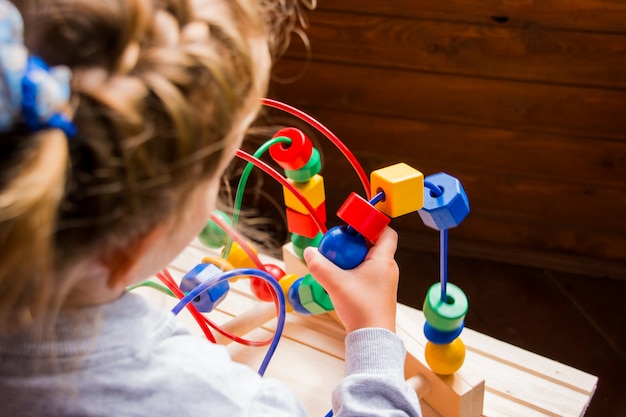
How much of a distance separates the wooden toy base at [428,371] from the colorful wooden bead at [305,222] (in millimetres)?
94

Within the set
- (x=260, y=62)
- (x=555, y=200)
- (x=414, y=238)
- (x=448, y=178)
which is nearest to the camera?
(x=260, y=62)

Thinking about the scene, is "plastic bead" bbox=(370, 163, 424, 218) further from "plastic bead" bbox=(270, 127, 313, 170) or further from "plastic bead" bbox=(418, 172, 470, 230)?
"plastic bead" bbox=(270, 127, 313, 170)

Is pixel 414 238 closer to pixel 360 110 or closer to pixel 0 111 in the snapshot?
pixel 360 110

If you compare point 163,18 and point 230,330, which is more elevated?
point 163,18

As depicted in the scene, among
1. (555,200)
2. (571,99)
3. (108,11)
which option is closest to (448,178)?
(108,11)

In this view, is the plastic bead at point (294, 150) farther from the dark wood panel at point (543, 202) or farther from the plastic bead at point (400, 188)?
the dark wood panel at point (543, 202)

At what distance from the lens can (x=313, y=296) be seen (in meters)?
0.73

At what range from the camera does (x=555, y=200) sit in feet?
4.72

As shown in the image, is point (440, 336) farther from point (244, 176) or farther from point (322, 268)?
point (244, 176)

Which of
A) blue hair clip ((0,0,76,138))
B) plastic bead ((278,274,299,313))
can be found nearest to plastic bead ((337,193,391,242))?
plastic bead ((278,274,299,313))

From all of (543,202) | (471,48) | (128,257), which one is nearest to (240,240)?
A: (128,257)

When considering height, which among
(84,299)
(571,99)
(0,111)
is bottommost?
(84,299)

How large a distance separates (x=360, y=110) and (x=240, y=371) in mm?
1071

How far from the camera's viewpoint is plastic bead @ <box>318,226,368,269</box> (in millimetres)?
601
